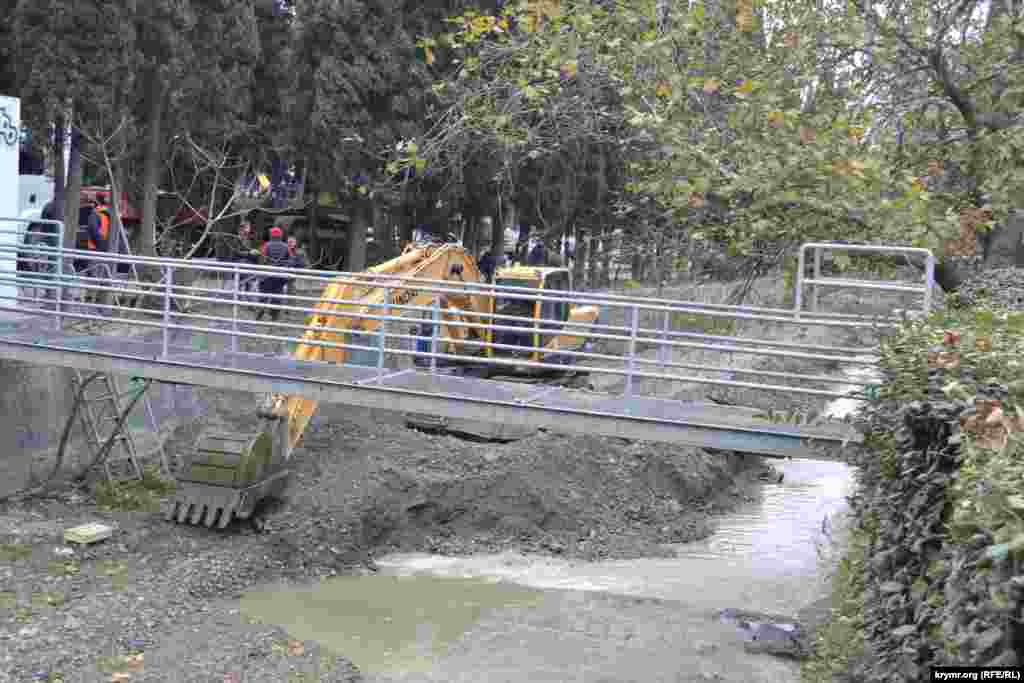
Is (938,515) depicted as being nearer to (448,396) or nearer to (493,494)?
(448,396)

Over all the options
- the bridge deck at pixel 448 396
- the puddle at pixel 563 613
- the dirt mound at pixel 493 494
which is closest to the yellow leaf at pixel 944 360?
the bridge deck at pixel 448 396

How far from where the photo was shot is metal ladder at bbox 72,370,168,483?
14.5 meters

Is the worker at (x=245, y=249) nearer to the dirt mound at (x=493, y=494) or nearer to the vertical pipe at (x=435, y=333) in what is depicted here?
the dirt mound at (x=493, y=494)

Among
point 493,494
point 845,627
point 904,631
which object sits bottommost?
point 493,494

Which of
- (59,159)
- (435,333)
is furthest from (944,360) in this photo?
(59,159)

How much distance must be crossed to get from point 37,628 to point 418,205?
1908 cm

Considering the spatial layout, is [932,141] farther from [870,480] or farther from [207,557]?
[207,557]

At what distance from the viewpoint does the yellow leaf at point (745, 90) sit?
9445 mm

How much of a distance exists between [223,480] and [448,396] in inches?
137

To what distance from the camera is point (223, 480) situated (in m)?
12.4

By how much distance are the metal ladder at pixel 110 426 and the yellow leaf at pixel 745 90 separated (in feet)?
27.6

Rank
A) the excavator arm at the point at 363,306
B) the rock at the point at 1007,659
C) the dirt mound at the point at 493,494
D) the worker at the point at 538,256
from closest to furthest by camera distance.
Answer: the rock at the point at 1007,659, the excavator arm at the point at 363,306, the dirt mound at the point at 493,494, the worker at the point at 538,256

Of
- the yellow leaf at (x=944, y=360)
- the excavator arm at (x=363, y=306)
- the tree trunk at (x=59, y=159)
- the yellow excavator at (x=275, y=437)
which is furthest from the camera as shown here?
the tree trunk at (x=59, y=159)

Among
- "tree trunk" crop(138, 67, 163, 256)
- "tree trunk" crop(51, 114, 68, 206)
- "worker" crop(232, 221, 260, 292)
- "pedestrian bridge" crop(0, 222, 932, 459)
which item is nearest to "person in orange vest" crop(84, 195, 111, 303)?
"tree trunk" crop(138, 67, 163, 256)
